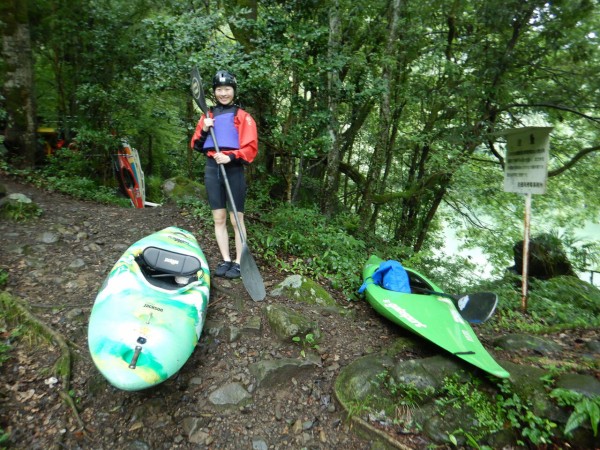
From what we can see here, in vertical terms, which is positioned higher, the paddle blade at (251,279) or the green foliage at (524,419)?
the paddle blade at (251,279)

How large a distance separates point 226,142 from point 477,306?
9.95 feet

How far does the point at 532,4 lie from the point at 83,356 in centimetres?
691

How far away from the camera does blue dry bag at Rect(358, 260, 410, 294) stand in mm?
3748

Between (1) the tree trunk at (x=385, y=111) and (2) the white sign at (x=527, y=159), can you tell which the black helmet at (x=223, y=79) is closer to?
(1) the tree trunk at (x=385, y=111)

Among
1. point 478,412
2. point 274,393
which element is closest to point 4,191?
point 274,393

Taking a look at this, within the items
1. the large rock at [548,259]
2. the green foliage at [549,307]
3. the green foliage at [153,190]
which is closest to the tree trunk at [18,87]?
the green foliage at [153,190]

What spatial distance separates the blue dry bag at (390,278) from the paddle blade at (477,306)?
56cm

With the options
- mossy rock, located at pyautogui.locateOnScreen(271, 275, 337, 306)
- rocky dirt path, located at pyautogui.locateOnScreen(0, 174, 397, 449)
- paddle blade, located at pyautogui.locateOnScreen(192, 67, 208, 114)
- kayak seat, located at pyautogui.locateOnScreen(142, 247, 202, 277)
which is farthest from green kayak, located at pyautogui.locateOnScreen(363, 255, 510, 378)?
paddle blade, located at pyautogui.locateOnScreen(192, 67, 208, 114)

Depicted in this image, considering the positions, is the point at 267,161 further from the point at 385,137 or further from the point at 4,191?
the point at 4,191

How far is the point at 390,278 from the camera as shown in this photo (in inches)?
150

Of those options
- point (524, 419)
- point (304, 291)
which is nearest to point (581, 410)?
point (524, 419)

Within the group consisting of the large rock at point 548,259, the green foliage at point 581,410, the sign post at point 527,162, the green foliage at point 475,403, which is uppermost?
the sign post at point 527,162

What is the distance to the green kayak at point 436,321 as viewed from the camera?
256cm

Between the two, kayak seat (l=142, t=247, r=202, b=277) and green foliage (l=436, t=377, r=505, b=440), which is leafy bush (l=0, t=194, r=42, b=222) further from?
green foliage (l=436, t=377, r=505, b=440)
